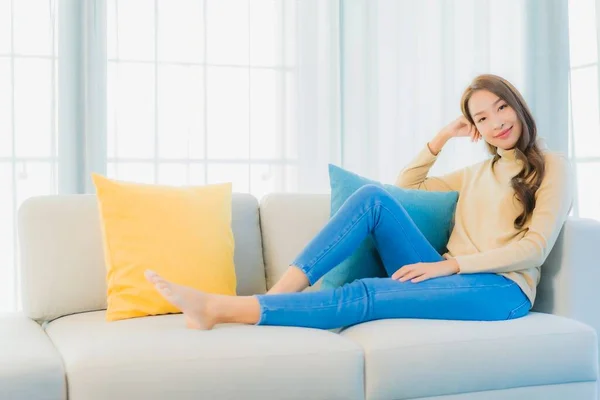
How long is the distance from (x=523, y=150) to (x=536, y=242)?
15.1 inches

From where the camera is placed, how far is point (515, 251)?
2.33 meters

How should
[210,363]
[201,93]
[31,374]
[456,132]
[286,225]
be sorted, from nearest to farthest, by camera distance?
1. [31,374]
2. [210,363]
3. [286,225]
4. [456,132]
5. [201,93]

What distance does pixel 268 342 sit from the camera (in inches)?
75.6

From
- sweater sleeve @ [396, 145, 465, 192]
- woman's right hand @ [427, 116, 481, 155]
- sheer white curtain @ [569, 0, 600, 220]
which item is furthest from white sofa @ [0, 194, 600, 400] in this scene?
sheer white curtain @ [569, 0, 600, 220]

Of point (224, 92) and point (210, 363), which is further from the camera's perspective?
point (224, 92)

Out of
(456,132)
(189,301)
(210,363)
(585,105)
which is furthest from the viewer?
Answer: (585,105)

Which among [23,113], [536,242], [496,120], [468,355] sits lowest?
[468,355]

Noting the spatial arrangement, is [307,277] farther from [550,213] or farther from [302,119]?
[302,119]

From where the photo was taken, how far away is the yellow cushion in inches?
90.1

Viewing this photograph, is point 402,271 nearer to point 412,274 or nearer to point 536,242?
point 412,274

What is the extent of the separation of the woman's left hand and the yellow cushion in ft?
1.85

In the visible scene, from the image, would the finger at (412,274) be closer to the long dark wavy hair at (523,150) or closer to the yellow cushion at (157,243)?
the long dark wavy hair at (523,150)

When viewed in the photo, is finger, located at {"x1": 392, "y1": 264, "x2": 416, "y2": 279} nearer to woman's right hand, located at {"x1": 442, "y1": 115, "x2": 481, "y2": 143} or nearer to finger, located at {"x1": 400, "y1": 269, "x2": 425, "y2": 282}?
finger, located at {"x1": 400, "y1": 269, "x2": 425, "y2": 282}

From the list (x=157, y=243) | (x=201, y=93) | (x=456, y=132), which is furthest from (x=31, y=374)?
(x=201, y=93)
